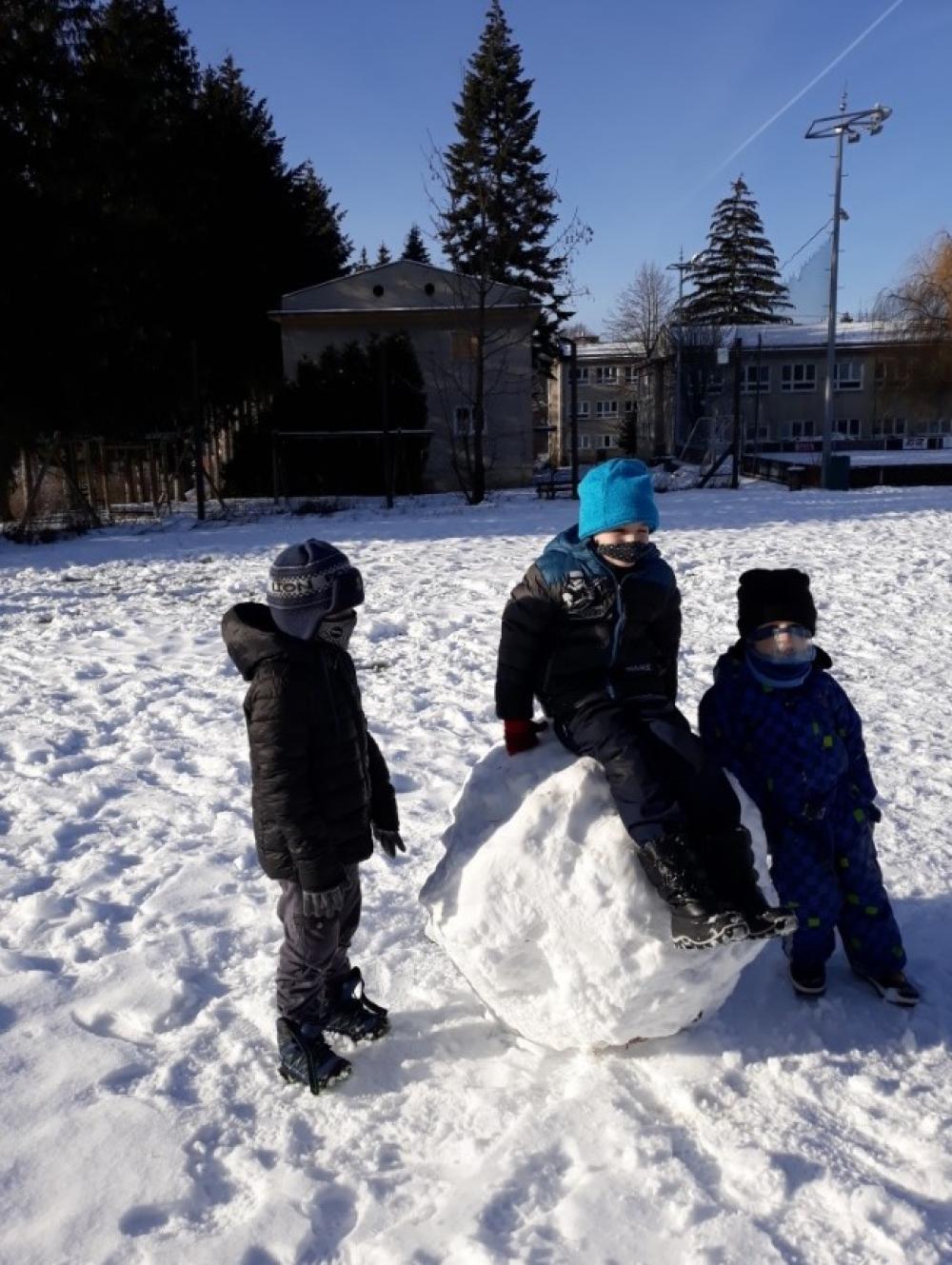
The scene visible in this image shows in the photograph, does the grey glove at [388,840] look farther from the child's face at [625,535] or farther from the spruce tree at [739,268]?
the spruce tree at [739,268]

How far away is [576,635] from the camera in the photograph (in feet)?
9.98

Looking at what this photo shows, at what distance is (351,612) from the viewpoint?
2.96 meters

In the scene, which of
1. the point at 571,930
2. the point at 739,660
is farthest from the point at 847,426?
the point at 571,930

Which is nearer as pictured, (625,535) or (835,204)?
(625,535)

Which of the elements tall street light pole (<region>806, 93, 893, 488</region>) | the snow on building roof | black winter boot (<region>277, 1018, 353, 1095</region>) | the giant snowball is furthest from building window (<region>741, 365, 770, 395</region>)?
black winter boot (<region>277, 1018, 353, 1095</region>)

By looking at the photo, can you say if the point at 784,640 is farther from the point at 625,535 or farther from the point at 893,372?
the point at 893,372

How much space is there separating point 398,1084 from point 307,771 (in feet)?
3.17

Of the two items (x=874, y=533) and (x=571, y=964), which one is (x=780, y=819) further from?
(x=874, y=533)

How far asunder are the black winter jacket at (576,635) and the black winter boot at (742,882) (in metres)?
0.51

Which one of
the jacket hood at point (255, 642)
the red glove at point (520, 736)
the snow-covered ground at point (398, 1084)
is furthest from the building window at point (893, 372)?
the jacket hood at point (255, 642)

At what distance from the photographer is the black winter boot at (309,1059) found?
2.88 m

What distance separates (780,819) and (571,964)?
86cm

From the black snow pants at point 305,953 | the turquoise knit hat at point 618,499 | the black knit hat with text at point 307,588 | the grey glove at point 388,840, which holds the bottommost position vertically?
the black snow pants at point 305,953

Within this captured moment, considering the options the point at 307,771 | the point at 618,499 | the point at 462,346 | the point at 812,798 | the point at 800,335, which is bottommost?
the point at 812,798
